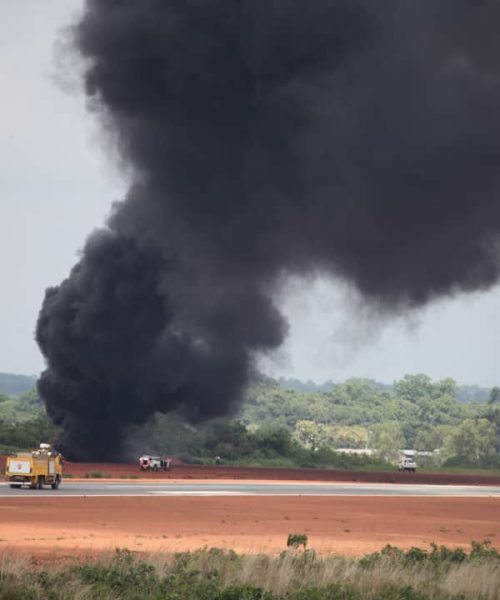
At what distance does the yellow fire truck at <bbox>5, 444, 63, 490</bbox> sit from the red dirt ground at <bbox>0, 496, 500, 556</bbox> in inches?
308

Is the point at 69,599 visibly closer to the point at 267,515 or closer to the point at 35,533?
the point at 35,533

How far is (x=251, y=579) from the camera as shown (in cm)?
2703

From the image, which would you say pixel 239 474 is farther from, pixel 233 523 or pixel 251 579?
pixel 251 579

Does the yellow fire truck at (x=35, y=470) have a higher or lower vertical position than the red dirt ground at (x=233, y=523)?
higher

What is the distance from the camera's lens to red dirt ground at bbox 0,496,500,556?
39938mm

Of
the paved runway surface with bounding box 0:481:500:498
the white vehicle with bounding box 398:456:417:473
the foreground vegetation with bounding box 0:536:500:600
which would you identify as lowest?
the foreground vegetation with bounding box 0:536:500:600

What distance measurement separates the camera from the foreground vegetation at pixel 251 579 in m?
24.5

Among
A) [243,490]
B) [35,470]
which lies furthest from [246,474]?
[35,470]

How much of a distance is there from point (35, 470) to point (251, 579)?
4280 cm

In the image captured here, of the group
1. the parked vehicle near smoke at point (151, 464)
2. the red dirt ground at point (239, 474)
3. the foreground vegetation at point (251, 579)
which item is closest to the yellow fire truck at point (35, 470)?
the red dirt ground at point (239, 474)

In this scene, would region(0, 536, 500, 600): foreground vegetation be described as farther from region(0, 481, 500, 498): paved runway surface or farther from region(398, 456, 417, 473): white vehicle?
region(398, 456, 417, 473): white vehicle

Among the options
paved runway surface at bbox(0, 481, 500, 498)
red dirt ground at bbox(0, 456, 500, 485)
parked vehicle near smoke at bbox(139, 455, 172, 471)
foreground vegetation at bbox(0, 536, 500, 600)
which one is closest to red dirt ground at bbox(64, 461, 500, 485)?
red dirt ground at bbox(0, 456, 500, 485)

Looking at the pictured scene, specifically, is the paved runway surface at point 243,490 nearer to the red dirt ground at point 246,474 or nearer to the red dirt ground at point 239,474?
the red dirt ground at point 239,474

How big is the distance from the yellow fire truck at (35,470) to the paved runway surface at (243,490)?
0.60 m
